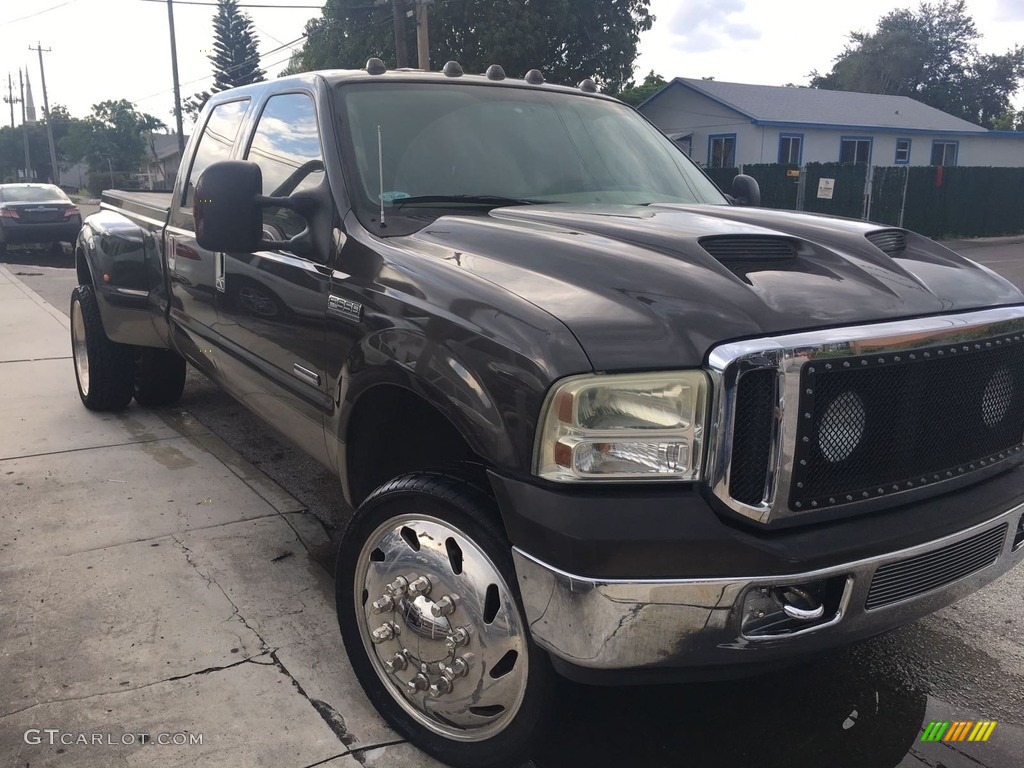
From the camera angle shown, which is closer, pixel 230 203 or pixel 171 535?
pixel 230 203

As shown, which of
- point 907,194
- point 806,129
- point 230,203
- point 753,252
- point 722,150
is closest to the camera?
point 753,252

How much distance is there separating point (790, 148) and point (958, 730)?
30.1m

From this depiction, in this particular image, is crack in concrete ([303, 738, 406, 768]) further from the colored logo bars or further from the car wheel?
the colored logo bars

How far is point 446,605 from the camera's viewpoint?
2.34 m

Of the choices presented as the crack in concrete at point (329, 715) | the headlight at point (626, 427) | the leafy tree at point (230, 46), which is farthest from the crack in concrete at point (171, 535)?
the leafy tree at point (230, 46)

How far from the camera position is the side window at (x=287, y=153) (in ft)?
10.7

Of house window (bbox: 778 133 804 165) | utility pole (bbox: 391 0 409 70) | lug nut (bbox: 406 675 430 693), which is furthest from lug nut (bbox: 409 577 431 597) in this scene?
house window (bbox: 778 133 804 165)

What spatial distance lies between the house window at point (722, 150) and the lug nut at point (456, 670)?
29.8 meters

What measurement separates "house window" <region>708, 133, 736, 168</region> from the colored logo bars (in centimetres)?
2919

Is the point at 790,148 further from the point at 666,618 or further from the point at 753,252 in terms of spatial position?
the point at 666,618

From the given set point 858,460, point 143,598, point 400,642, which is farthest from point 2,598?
point 858,460

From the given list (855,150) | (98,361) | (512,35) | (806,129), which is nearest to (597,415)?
(98,361)

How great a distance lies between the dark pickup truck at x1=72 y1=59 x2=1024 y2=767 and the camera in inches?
77.5

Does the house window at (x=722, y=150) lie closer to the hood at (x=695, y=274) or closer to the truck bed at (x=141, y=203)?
the truck bed at (x=141, y=203)
